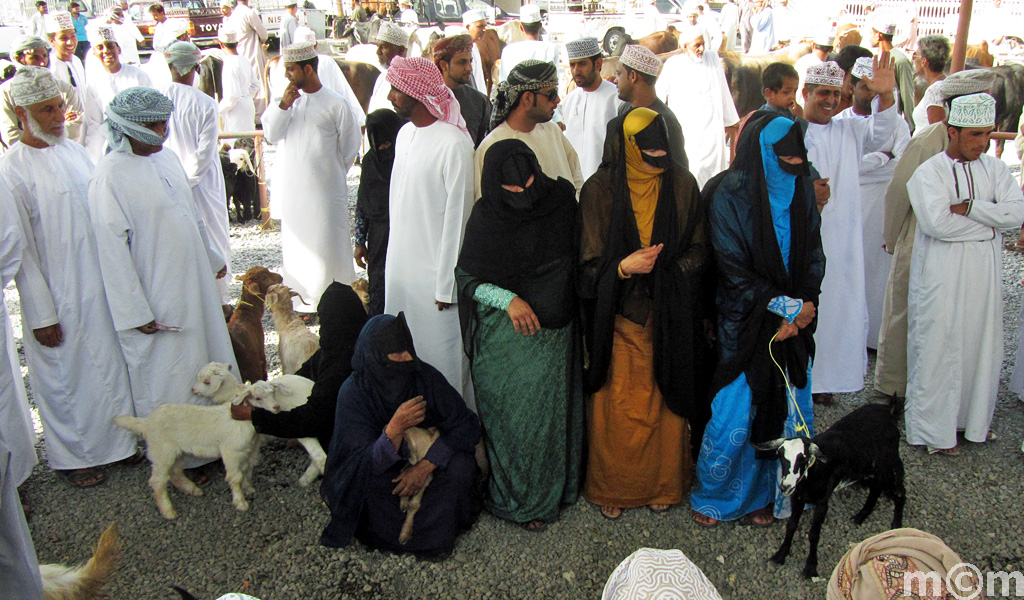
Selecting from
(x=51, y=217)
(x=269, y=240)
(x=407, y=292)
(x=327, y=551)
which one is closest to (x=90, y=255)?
(x=51, y=217)

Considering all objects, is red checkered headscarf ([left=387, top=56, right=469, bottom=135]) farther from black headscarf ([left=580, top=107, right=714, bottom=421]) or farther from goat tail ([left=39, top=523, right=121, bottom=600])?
goat tail ([left=39, top=523, right=121, bottom=600])

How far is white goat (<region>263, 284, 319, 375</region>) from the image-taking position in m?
4.19

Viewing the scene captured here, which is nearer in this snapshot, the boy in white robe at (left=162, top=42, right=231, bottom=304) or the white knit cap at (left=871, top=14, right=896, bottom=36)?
the boy in white robe at (left=162, top=42, right=231, bottom=304)

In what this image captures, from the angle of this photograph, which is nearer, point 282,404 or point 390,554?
point 390,554

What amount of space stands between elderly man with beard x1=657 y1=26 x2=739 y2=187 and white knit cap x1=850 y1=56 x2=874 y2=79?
2259 mm

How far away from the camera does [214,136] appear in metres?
5.67

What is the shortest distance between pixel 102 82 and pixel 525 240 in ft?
18.1

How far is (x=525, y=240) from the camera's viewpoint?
10.3 feet

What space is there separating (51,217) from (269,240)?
428 centimetres

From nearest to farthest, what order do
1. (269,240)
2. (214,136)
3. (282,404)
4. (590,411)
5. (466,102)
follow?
1. (590,411)
2. (282,404)
3. (466,102)
4. (214,136)
5. (269,240)

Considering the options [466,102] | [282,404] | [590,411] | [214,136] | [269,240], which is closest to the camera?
[590,411]

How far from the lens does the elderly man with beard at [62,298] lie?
3.47 metres

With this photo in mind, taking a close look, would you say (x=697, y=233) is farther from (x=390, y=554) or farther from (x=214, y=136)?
(x=214, y=136)

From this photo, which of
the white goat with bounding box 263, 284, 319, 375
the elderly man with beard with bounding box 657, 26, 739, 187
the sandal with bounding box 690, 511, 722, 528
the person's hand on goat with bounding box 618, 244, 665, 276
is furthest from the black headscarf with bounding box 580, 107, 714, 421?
the elderly man with beard with bounding box 657, 26, 739, 187
